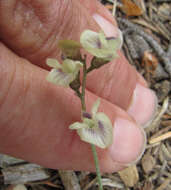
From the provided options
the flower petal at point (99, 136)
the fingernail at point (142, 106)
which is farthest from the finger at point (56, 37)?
the flower petal at point (99, 136)

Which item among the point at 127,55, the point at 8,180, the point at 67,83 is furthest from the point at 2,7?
the point at 127,55

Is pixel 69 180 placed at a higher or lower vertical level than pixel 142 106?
lower

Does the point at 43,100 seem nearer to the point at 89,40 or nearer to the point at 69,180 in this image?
the point at 89,40

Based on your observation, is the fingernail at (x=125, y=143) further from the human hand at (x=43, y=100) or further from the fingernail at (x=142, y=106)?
the fingernail at (x=142, y=106)

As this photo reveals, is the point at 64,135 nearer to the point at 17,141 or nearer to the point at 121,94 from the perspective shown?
the point at 17,141

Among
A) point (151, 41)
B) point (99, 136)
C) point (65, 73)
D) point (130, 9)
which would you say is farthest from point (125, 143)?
point (130, 9)

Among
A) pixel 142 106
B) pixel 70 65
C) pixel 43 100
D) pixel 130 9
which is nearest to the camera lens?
pixel 70 65

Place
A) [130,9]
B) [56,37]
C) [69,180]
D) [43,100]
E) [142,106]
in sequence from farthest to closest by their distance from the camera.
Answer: [130,9], [142,106], [69,180], [56,37], [43,100]
